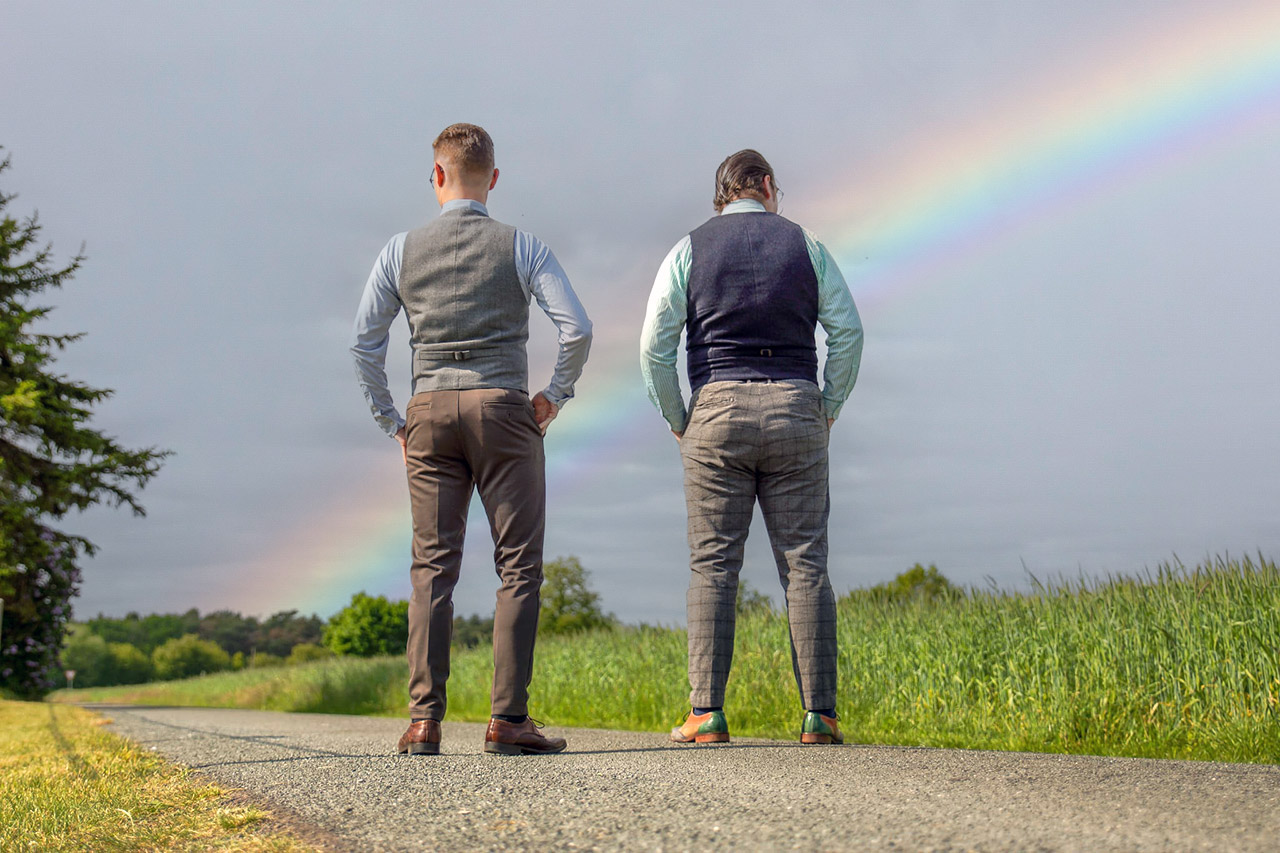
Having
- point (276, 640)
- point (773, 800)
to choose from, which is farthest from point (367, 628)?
point (773, 800)

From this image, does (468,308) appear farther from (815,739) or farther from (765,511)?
(815,739)

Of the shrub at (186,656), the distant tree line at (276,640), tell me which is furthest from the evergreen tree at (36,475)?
the shrub at (186,656)

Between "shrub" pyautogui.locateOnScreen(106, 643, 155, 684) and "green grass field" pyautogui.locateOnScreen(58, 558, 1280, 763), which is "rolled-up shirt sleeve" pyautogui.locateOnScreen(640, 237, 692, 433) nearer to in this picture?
"green grass field" pyautogui.locateOnScreen(58, 558, 1280, 763)

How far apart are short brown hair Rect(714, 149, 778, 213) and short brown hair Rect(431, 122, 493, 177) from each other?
114 centimetres

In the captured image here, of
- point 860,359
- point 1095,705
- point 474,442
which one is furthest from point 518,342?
point 1095,705

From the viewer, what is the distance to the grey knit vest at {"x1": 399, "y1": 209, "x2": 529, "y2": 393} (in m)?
3.85

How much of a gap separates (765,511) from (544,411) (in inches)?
42.0

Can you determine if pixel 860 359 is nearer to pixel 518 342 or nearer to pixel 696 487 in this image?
pixel 696 487

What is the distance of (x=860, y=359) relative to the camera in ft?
14.2

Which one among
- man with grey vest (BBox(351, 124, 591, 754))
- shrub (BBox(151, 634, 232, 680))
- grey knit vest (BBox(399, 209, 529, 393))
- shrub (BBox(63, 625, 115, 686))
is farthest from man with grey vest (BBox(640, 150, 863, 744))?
shrub (BBox(63, 625, 115, 686))

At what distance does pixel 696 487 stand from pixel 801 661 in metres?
0.86

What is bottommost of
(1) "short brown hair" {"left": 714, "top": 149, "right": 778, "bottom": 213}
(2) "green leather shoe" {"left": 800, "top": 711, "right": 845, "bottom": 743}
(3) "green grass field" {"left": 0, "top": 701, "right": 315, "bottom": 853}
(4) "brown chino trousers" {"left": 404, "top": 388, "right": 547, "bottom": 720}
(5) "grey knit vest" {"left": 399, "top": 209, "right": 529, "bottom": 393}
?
(3) "green grass field" {"left": 0, "top": 701, "right": 315, "bottom": 853}

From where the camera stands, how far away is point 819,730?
406 cm

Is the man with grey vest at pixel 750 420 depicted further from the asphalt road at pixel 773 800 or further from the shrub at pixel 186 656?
the shrub at pixel 186 656
